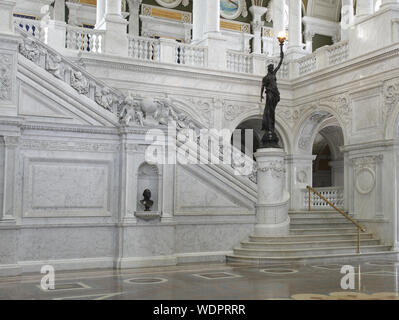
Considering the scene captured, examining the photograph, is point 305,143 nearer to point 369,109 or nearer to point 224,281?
point 369,109

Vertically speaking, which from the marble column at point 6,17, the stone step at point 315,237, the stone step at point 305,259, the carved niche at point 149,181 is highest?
the marble column at point 6,17

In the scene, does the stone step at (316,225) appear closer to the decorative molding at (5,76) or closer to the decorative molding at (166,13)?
the decorative molding at (5,76)

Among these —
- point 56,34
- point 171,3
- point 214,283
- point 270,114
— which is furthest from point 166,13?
point 214,283

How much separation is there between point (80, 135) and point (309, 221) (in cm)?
688

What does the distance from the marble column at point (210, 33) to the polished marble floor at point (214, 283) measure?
9.05 metres

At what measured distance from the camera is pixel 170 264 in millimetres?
12172

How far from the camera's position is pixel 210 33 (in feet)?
63.1

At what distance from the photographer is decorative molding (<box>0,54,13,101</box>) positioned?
11.0m

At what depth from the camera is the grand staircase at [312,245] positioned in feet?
40.6

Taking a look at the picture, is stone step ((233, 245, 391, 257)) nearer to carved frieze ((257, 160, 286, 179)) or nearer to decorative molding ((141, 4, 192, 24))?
carved frieze ((257, 160, 286, 179))

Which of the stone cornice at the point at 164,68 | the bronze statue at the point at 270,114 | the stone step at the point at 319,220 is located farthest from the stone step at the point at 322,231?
the stone cornice at the point at 164,68

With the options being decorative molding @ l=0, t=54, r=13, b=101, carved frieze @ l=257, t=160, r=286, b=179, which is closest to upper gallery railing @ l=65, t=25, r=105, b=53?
decorative molding @ l=0, t=54, r=13, b=101
